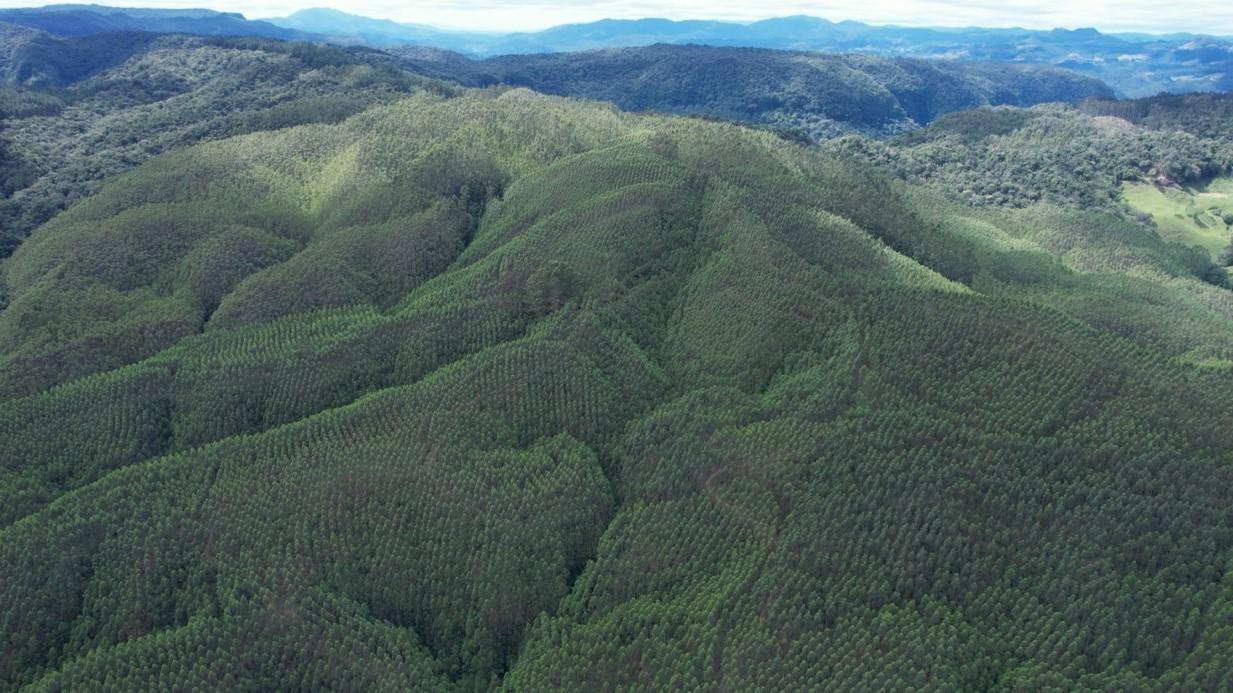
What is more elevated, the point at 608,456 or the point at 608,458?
the point at 608,456

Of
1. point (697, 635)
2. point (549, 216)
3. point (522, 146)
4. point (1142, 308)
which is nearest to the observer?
point (697, 635)

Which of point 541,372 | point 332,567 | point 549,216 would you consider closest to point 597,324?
point 541,372

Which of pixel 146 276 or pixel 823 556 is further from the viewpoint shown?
pixel 146 276

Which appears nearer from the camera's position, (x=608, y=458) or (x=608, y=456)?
(x=608, y=458)

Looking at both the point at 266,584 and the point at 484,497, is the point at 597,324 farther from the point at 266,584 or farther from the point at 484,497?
the point at 266,584
